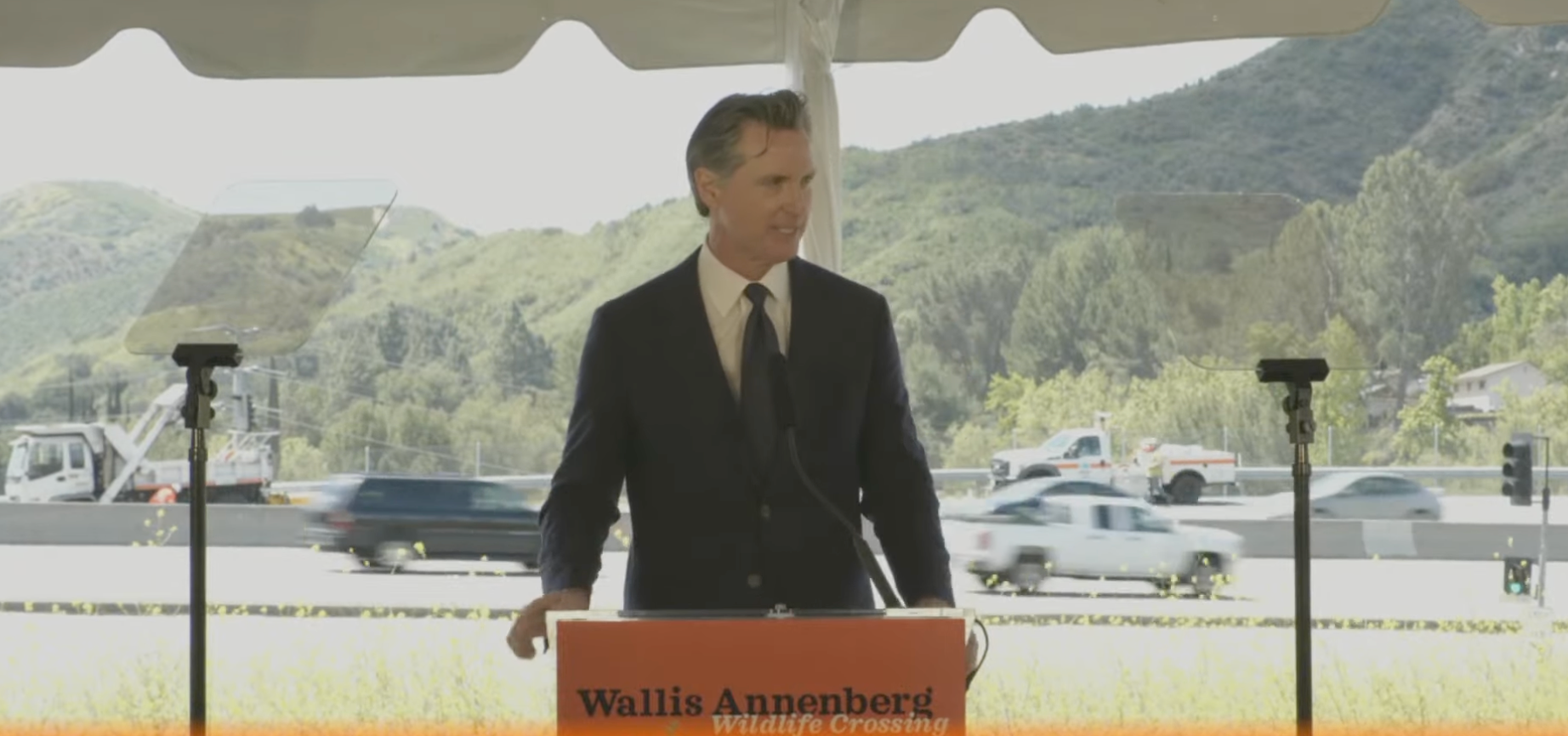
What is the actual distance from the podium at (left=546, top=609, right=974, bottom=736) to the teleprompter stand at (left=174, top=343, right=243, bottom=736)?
208 cm

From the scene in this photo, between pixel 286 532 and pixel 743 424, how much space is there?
15.1 ft

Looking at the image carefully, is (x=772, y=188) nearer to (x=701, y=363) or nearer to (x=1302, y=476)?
(x=701, y=363)

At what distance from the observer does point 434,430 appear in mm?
6305

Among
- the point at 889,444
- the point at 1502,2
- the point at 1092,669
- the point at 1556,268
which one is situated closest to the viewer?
the point at 889,444

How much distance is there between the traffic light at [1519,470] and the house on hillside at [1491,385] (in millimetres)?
161

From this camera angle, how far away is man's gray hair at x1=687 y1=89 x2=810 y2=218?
199cm

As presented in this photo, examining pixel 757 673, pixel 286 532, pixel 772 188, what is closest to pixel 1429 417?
pixel 286 532

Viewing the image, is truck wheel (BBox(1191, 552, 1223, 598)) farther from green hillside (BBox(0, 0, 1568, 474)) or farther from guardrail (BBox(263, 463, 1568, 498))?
green hillside (BBox(0, 0, 1568, 474))

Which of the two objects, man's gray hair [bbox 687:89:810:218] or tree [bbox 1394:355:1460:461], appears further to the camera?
tree [bbox 1394:355:1460:461]

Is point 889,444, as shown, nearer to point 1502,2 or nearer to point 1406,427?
point 1502,2

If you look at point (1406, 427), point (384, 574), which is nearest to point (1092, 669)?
point (1406, 427)

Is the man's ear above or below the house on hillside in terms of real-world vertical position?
above

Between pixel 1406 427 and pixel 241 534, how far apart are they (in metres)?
4.04

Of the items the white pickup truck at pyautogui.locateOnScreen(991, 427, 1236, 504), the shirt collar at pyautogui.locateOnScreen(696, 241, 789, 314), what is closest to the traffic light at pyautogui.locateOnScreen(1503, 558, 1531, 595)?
the white pickup truck at pyautogui.locateOnScreen(991, 427, 1236, 504)
